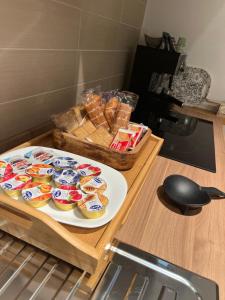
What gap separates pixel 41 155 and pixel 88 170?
125 mm

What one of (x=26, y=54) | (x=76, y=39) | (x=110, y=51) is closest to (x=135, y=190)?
(x=26, y=54)

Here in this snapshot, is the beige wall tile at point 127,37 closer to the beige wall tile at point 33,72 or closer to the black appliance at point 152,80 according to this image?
the black appliance at point 152,80

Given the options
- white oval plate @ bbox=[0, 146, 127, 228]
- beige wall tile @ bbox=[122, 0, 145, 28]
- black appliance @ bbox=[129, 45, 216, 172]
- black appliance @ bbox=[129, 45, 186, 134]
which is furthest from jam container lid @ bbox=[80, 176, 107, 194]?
beige wall tile @ bbox=[122, 0, 145, 28]

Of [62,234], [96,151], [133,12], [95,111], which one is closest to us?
[62,234]

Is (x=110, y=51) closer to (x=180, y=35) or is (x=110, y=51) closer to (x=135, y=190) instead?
(x=180, y=35)

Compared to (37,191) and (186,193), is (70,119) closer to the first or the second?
(37,191)

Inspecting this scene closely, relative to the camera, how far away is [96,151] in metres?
0.67

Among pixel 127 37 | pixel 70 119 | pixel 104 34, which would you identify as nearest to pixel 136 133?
pixel 70 119

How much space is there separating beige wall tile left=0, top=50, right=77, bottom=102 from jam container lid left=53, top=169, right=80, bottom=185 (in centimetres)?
26

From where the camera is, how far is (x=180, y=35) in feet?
5.02

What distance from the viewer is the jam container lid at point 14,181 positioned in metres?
0.50

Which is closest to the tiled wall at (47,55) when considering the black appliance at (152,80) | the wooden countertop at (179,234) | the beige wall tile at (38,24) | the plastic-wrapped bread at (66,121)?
the beige wall tile at (38,24)

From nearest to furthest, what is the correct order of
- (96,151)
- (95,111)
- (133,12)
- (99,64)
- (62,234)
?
1. (62,234)
2. (96,151)
3. (95,111)
4. (99,64)
5. (133,12)

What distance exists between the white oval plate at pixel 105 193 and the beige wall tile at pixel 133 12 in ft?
2.88
